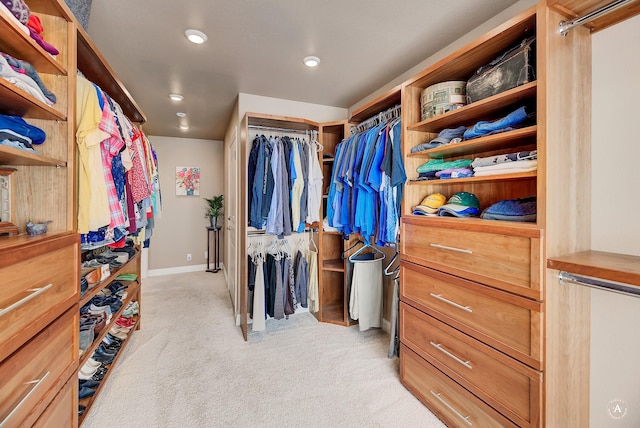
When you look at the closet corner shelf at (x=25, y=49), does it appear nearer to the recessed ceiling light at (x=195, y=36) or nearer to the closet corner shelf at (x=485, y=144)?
the recessed ceiling light at (x=195, y=36)

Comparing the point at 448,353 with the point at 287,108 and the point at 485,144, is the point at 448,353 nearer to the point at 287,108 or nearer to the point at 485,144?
the point at 485,144

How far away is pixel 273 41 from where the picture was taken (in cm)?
187

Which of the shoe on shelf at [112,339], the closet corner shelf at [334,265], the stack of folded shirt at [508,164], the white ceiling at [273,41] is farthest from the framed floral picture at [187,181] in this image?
the stack of folded shirt at [508,164]

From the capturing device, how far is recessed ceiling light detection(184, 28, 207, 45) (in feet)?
5.72

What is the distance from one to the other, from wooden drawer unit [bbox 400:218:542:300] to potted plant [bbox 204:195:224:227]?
3.81 m

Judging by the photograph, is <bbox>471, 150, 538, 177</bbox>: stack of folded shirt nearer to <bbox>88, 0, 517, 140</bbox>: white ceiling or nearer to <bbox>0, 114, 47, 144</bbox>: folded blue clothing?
<bbox>88, 0, 517, 140</bbox>: white ceiling

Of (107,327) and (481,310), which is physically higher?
(481,310)

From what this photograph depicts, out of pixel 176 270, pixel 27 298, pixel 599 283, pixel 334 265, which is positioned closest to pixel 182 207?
pixel 176 270

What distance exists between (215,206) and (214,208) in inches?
1.6

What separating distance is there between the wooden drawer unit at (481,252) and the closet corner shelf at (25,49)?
6.20 ft

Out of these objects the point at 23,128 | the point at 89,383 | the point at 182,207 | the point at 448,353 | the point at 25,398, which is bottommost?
the point at 89,383

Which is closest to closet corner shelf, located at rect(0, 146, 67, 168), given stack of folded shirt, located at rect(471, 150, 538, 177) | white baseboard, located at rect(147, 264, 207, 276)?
stack of folded shirt, located at rect(471, 150, 538, 177)

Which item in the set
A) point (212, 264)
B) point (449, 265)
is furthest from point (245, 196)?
point (212, 264)

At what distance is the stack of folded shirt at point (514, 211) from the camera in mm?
1243
